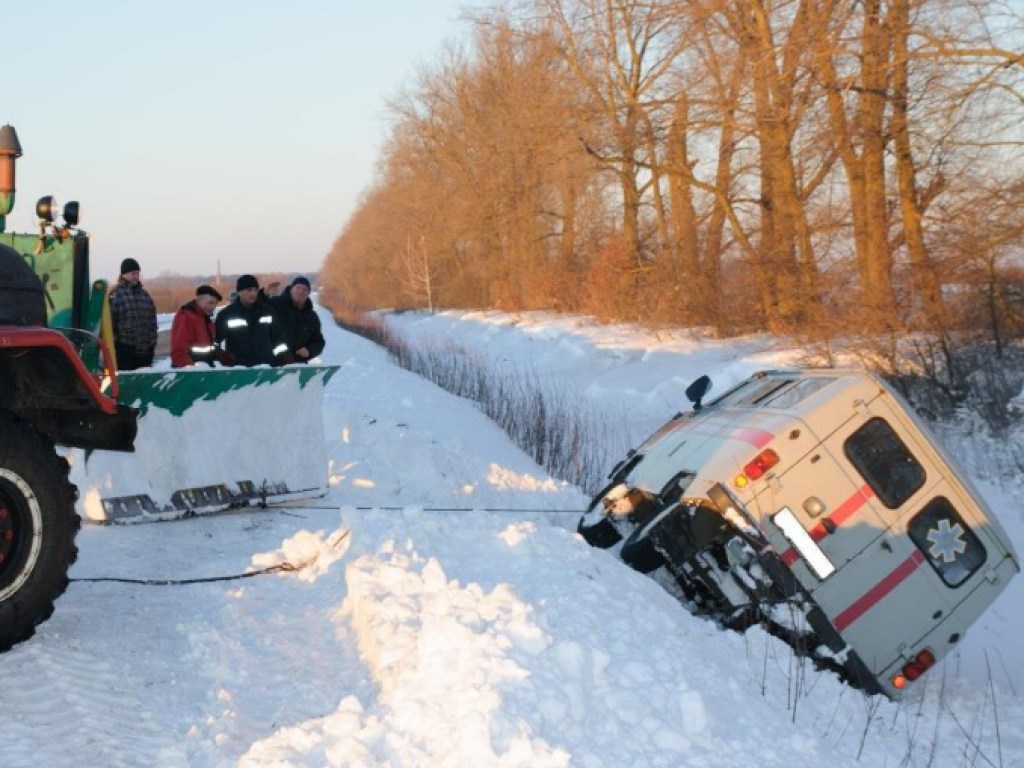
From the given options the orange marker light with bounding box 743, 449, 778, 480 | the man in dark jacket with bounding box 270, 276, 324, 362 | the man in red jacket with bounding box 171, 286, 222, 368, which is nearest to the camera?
the orange marker light with bounding box 743, 449, 778, 480

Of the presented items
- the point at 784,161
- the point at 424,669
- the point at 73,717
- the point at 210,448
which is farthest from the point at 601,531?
the point at 784,161

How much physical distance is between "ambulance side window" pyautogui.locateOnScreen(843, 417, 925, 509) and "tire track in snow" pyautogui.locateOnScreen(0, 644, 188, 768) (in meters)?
3.83

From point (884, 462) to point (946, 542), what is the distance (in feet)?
1.79

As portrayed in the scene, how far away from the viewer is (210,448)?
7766 millimetres

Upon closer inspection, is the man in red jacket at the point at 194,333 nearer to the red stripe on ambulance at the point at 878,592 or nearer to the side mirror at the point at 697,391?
the side mirror at the point at 697,391

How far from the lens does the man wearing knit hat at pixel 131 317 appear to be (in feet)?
30.0

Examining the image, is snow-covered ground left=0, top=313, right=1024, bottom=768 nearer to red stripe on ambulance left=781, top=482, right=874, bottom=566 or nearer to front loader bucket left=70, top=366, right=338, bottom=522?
front loader bucket left=70, top=366, right=338, bottom=522

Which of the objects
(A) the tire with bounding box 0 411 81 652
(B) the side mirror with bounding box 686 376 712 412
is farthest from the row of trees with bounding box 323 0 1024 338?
(A) the tire with bounding box 0 411 81 652

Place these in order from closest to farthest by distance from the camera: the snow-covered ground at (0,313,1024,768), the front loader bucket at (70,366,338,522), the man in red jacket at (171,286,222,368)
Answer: the snow-covered ground at (0,313,1024,768), the front loader bucket at (70,366,338,522), the man in red jacket at (171,286,222,368)

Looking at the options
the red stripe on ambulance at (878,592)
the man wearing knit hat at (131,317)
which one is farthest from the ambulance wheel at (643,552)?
the man wearing knit hat at (131,317)

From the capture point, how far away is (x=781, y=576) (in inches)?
214

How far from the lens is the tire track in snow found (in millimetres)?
3426

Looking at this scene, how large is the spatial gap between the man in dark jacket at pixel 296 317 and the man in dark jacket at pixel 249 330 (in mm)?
139

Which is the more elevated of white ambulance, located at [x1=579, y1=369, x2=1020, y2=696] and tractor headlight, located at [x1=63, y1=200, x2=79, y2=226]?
tractor headlight, located at [x1=63, y1=200, x2=79, y2=226]
